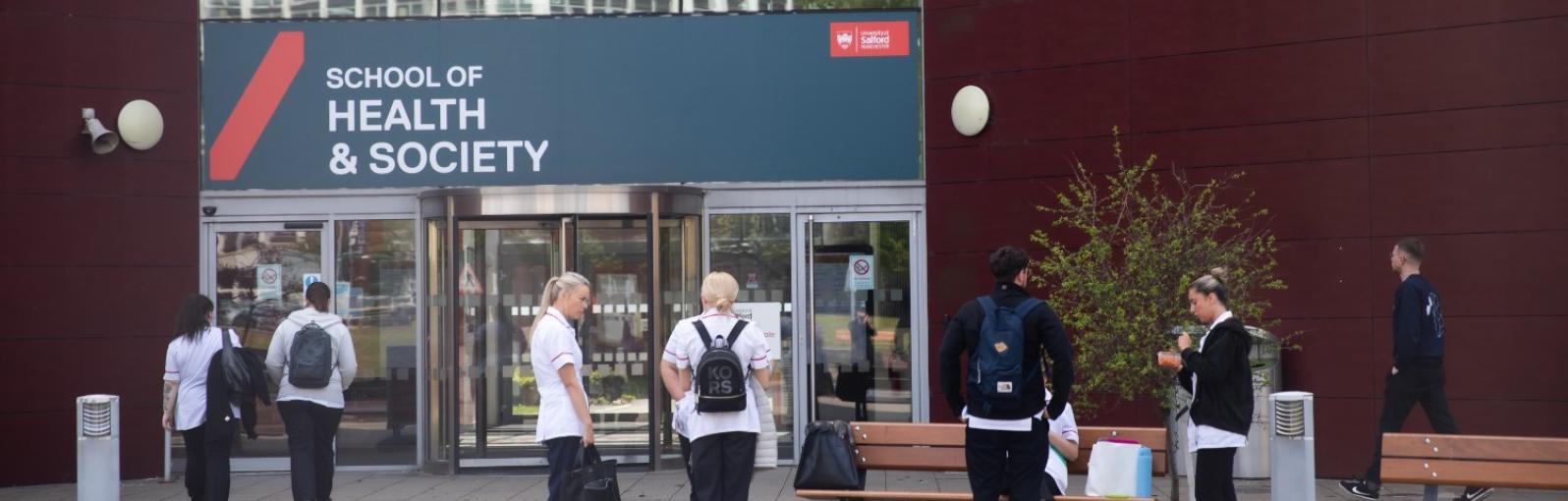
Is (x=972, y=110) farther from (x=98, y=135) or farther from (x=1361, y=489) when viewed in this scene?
(x=98, y=135)

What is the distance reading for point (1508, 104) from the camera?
10758 millimetres

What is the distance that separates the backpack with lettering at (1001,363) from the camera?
6.74 m

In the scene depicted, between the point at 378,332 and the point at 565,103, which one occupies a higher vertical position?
the point at 565,103

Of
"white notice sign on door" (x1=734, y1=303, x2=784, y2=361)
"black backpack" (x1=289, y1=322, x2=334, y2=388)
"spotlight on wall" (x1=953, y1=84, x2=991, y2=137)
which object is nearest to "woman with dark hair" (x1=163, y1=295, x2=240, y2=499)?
"black backpack" (x1=289, y1=322, x2=334, y2=388)

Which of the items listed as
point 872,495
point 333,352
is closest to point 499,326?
point 333,352

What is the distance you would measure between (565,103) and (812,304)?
2648mm

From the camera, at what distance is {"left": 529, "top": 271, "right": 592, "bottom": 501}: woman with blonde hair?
7.61 metres

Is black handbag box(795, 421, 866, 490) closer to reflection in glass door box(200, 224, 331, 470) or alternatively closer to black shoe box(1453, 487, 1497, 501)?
black shoe box(1453, 487, 1497, 501)

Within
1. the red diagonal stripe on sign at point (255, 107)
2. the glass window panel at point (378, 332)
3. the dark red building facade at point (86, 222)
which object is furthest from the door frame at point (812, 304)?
the dark red building facade at point (86, 222)

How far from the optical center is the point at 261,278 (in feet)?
42.3

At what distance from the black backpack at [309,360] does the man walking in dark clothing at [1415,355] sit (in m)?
6.54

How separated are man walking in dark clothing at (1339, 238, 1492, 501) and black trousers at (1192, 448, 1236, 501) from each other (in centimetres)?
270

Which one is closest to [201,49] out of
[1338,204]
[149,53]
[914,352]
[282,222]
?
[149,53]

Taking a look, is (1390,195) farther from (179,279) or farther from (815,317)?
(179,279)
